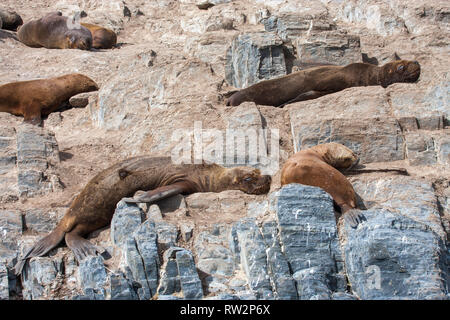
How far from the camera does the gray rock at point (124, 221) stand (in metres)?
9.11

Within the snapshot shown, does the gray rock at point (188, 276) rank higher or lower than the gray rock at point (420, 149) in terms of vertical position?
lower

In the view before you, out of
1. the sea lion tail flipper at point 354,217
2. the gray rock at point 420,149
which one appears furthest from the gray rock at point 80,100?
the sea lion tail flipper at point 354,217

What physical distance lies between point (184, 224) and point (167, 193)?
0.88 meters

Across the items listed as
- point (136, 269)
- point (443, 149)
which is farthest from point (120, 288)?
point (443, 149)

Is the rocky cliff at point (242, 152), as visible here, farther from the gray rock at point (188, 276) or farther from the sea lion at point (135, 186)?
the sea lion at point (135, 186)

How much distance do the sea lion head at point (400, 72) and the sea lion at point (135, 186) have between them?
3.85 metres

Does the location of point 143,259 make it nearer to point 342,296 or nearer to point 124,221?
point 124,221

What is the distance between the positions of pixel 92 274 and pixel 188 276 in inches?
40.9

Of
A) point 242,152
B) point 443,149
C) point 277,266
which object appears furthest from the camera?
point 242,152

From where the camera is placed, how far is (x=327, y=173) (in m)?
9.53

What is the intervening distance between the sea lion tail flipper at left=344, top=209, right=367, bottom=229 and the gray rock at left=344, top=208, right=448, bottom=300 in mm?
76

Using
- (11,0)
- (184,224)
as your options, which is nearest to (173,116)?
(184,224)

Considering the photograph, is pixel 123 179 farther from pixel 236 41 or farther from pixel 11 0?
pixel 11 0

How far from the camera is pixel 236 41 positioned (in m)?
14.2
